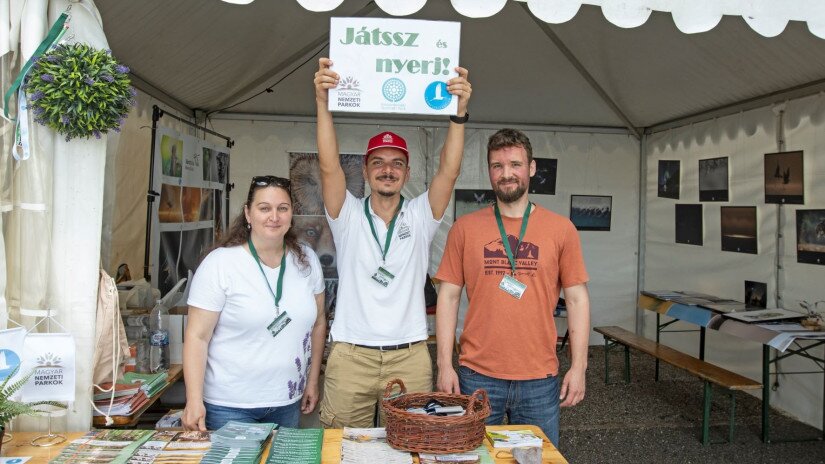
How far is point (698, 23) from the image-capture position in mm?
2168

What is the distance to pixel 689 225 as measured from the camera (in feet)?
20.0

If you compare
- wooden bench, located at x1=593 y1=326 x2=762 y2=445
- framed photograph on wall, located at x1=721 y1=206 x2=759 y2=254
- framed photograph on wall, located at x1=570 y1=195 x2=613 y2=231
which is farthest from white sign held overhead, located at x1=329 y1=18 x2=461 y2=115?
framed photograph on wall, located at x1=570 y1=195 x2=613 y2=231

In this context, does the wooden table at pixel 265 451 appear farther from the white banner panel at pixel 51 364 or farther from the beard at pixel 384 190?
the beard at pixel 384 190

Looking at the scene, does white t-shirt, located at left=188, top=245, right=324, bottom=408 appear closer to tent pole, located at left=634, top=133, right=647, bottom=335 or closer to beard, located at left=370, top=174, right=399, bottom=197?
beard, located at left=370, top=174, right=399, bottom=197

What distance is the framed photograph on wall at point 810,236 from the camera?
173 inches

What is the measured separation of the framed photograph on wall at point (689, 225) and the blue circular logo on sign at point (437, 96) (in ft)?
15.5

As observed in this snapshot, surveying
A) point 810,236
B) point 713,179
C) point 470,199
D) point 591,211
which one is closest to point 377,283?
point 810,236

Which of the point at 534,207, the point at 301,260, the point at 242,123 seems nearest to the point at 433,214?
the point at 534,207

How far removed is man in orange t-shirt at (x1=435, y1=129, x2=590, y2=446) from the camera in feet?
7.88

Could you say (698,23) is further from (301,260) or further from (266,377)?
(266,377)

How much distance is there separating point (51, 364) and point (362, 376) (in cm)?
114

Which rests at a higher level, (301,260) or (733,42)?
(733,42)

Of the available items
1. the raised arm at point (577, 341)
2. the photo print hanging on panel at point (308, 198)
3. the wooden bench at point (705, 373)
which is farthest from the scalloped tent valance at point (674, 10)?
the photo print hanging on panel at point (308, 198)

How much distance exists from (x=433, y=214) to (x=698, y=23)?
1.28 meters
